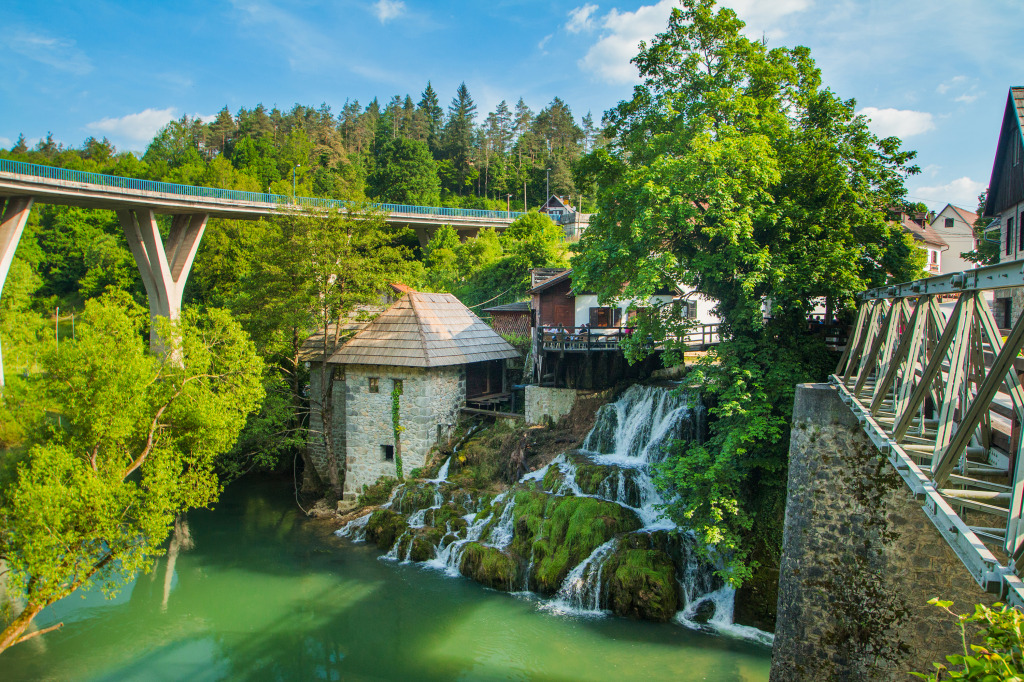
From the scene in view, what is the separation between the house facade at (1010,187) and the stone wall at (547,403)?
396 inches

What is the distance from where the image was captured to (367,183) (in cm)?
5578

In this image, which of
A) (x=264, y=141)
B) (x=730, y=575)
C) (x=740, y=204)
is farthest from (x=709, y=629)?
(x=264, y=141)

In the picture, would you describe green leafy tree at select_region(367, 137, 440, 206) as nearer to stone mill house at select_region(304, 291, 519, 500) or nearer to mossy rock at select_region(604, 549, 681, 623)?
stone mill house at select_region(304, 291, 519, 500)

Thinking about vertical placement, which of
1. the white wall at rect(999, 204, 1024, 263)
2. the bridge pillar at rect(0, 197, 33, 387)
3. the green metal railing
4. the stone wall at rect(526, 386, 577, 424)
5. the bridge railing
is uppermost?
the green metal railing

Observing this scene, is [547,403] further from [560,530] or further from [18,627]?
[18,627]

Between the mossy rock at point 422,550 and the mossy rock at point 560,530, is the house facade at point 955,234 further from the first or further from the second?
the mossy rock at point 422,550

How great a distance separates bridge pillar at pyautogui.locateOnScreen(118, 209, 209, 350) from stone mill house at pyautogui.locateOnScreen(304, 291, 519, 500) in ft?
44.8

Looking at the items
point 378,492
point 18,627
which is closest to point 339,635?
point 18,627

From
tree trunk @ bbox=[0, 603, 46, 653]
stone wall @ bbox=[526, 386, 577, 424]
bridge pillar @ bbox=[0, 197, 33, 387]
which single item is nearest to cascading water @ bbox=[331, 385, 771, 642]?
stone wall @ bbox=[526, 386, 577, 424]

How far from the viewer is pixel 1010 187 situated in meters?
15.2

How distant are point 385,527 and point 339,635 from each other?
4053 millimetres

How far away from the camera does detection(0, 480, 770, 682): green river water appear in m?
10.7

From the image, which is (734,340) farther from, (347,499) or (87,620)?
(87,620)

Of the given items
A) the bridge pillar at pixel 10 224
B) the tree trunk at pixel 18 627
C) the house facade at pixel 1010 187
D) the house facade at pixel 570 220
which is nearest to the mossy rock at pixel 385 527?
the tree trunk at pixel 18 627
